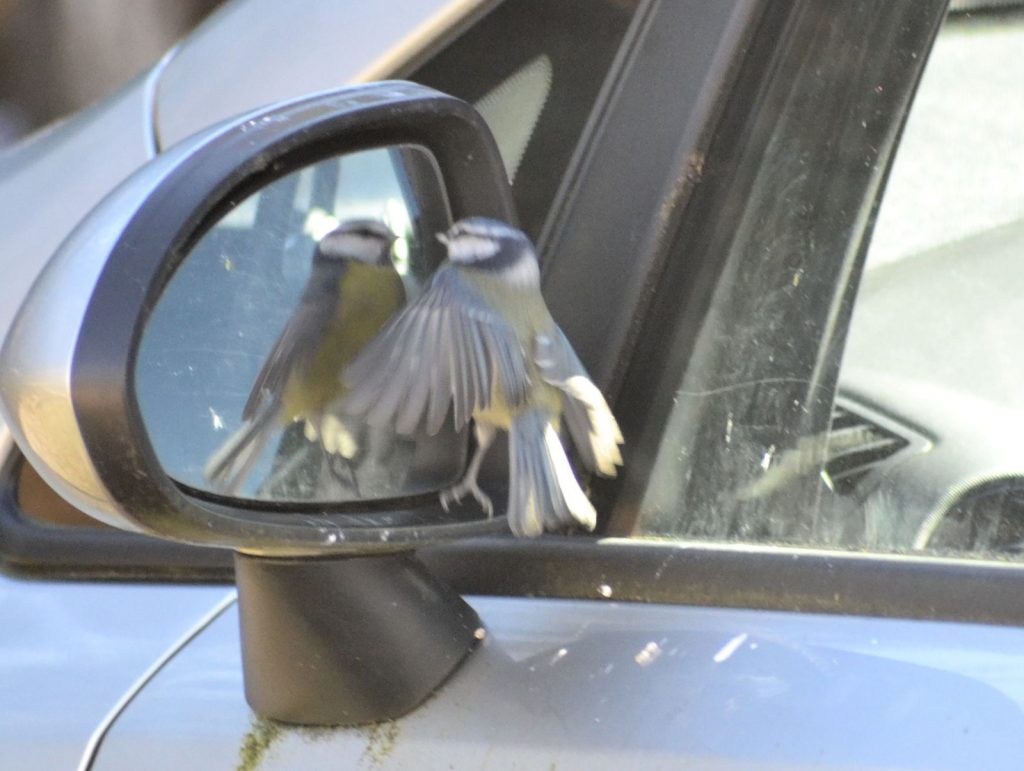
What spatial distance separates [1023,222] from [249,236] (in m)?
0.82

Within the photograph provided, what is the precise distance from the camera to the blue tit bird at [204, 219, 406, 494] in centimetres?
138

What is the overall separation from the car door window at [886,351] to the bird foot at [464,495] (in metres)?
0.16

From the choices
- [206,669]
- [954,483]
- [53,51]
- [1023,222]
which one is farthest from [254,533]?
[53,51]

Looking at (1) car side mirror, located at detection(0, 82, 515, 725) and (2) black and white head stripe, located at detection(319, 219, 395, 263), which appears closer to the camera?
(1) car side mirror, located at detection(0, 82, 515, 725)

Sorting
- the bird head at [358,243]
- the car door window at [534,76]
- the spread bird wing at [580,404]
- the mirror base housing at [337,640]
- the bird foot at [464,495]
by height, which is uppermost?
the car door window at [534,76]

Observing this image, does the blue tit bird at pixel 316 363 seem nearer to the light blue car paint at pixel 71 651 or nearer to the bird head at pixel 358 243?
the bird head at pixel 358 243

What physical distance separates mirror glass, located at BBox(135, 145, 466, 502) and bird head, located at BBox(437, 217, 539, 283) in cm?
5

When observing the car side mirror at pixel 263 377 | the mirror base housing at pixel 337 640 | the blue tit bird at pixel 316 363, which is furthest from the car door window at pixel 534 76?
the mirror base housing at pixel 337 640

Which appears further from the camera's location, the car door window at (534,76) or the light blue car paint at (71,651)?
the car door window at (534,76)

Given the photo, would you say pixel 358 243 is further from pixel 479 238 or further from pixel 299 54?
pixel 299 54

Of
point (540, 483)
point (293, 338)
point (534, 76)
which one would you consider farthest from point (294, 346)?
point (534, 76)

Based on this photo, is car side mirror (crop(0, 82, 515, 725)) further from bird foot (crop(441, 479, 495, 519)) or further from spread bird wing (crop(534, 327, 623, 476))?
spread bird wing (crop(534, 327, 623, 476))

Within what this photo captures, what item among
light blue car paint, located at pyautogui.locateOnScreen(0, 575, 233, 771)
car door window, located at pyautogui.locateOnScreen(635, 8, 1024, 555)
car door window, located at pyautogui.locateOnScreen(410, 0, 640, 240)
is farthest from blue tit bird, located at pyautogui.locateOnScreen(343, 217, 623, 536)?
light blue car paint, located at pyautogui.locateOnScreen(0, 575, 233, 771)

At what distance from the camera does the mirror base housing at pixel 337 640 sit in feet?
4.24
